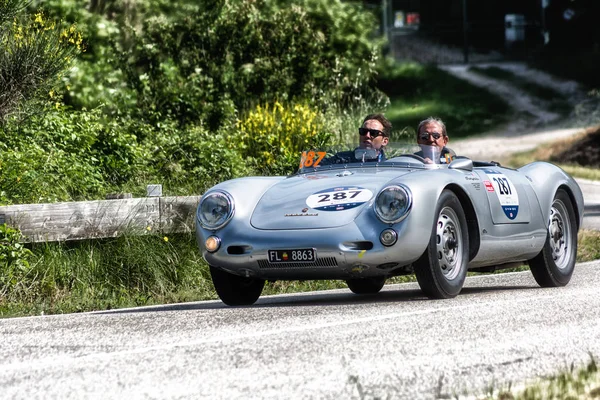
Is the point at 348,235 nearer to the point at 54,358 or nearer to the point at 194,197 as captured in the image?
the point at 54,358

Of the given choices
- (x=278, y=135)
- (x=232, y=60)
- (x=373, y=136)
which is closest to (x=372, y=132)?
(x=373, y=136)

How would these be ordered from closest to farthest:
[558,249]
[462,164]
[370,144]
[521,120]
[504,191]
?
[462,164], [504,191], [370,144], [558,249], [521,120]

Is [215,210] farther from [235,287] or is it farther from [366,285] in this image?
[366,285]

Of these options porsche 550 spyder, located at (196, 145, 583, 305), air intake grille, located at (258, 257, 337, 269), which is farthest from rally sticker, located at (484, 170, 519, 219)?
air intake grille, located at (258, 257, 337, 269)

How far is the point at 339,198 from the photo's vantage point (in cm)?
836

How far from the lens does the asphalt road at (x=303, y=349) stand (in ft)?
16.6

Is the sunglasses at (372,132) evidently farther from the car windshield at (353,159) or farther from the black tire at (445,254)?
the black tire at (445,254)

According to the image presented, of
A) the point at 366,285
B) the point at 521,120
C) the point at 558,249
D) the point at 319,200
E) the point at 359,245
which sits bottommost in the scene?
the point at 521,120

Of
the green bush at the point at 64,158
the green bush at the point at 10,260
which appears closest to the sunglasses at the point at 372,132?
the green bush at the point at 10,260

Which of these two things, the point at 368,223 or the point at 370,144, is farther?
the point at 370,144

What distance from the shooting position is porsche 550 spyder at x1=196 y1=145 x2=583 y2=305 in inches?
320

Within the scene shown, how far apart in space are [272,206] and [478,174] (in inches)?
68.1

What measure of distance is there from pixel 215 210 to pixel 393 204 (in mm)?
1330

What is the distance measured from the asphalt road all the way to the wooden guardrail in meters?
1.92
